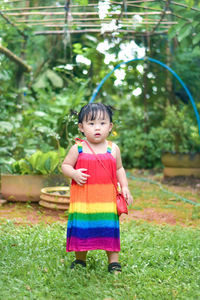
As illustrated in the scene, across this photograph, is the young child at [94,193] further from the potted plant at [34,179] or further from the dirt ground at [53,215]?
the potted plant at [34,179]

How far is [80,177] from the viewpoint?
2.12 meters

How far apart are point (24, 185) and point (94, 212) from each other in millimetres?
2279

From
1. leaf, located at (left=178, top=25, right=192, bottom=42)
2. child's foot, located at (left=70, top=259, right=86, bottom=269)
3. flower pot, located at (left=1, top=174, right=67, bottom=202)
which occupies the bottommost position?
child's foot, located at (left=70, top=259, right=86, bottom=269)

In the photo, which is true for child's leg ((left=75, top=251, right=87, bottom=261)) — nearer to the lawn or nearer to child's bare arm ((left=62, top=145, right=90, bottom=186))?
the lawn

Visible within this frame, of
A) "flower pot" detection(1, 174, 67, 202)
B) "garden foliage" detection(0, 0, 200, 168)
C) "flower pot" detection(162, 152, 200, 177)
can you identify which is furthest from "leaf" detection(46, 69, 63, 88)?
"flower pot" detection(1, 174, 67, 202)

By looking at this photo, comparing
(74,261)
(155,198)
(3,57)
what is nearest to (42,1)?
(3,57)

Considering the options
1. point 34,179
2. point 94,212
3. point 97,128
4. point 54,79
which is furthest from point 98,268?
point 54,79

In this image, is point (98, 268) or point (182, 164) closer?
point (98, 268)

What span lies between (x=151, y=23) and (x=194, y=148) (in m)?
3.18

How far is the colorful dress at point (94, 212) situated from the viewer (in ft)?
7.02

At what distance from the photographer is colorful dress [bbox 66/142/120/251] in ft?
7.02

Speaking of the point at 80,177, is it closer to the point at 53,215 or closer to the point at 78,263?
the point at 78,263

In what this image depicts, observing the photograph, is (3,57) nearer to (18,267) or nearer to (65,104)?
(65,104)

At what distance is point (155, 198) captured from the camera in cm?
521
